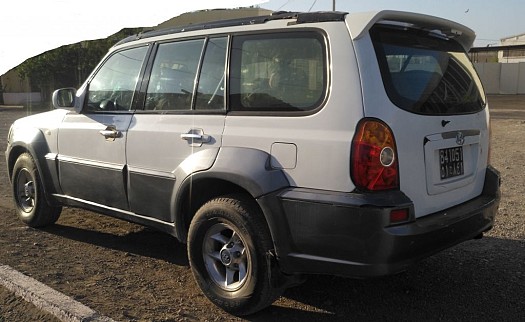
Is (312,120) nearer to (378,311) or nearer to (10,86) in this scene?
(378,311)

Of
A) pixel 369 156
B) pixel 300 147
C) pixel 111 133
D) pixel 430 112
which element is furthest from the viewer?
pixel 111 133

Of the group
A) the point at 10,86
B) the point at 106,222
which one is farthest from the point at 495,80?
the point at 106,222

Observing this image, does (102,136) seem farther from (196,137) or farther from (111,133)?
(196,137)

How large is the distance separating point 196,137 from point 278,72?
77cm

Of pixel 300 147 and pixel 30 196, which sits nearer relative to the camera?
pixel 300 147

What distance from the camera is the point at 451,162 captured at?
336 cm

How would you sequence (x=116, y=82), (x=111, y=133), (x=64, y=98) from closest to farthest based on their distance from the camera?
1. (x=111, y=133)
2. (x=116, y=82)
3. (x=64, y=98)

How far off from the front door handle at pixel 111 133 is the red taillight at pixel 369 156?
222 centimetres

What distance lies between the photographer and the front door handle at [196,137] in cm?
360

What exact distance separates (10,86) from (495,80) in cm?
3967

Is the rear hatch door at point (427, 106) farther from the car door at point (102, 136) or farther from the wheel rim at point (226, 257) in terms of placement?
the car door at point (102, 136)

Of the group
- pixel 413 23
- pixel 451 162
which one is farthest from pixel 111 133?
pixel 451 162

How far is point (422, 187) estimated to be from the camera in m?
3.11

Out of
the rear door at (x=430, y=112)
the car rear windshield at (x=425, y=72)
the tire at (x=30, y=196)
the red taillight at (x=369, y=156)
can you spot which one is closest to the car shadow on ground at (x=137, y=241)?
the tire at (x=30, y=196)
